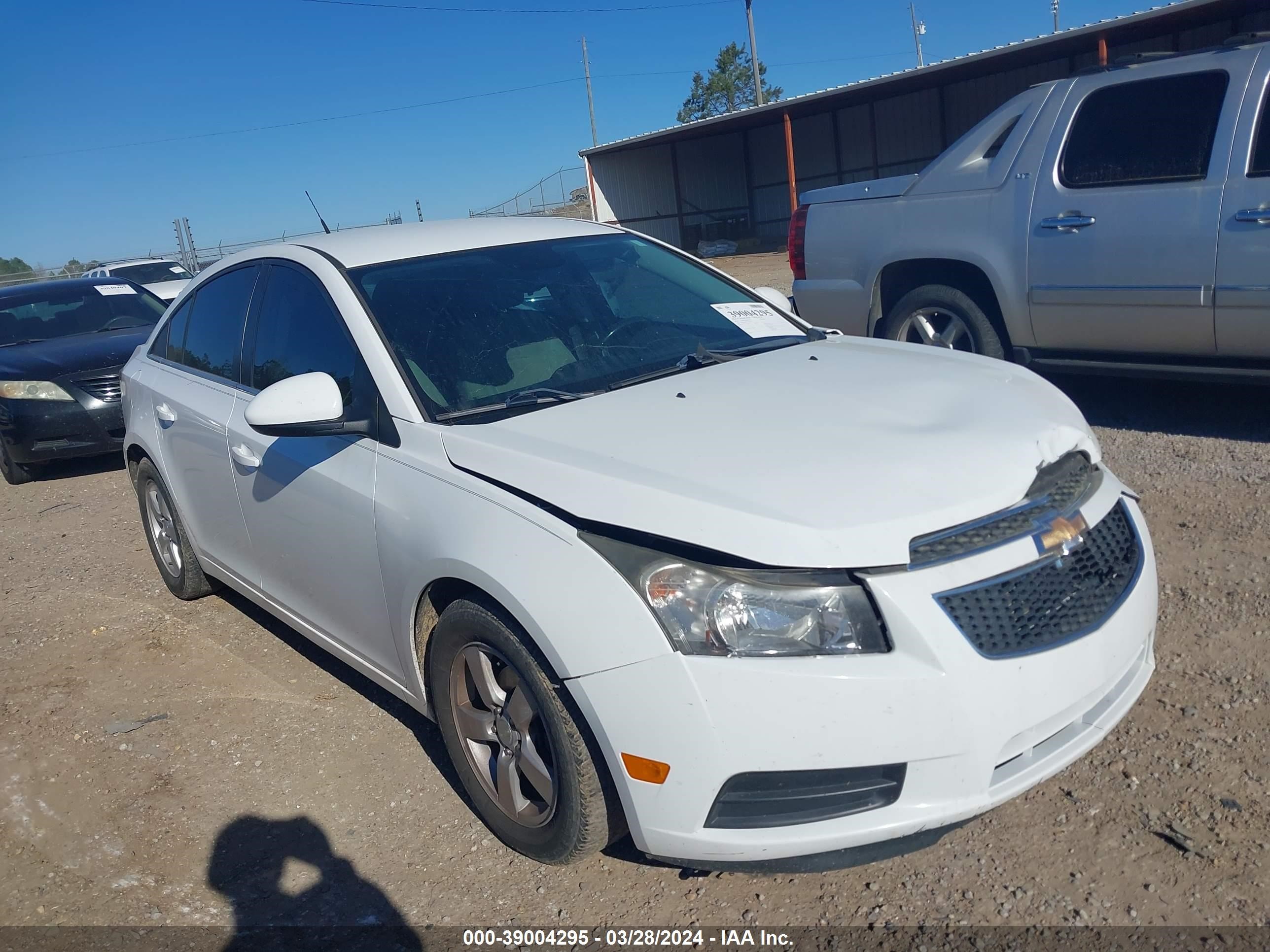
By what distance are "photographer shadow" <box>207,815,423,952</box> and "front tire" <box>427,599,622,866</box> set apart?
0.38 metres

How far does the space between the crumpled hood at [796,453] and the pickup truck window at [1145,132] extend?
2.80 m

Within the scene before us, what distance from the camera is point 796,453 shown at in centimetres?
259

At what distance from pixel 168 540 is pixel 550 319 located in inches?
106

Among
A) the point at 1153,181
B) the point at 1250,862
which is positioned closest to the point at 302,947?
the point at 1250,862

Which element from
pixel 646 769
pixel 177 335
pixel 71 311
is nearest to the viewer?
pixel 646 769

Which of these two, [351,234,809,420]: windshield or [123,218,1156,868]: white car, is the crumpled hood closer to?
[123,218,1156,868]: white car

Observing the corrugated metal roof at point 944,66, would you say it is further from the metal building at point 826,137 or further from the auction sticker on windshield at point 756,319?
the auction sticker on windshield at point 756,319

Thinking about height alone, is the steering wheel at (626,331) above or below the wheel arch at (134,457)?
above

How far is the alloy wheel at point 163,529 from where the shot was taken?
5.06 metres

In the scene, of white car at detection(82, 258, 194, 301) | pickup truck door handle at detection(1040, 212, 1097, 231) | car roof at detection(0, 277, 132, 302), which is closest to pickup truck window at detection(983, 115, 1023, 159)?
pickup truck door handle at detection(1040, 212, 1097, 231)

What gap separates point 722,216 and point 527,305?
29391 millimetres

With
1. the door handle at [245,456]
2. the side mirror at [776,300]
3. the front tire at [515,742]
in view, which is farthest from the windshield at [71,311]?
the front tire at [515,742]

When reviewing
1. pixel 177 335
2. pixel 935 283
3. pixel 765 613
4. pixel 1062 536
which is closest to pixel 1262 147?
pixel 935 283

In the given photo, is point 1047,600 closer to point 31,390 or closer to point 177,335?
point 177,335
